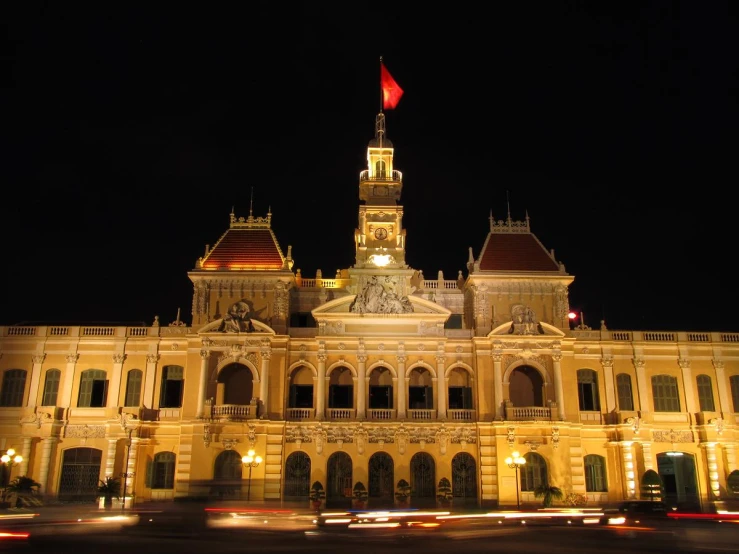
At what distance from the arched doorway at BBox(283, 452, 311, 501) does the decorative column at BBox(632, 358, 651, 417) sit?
22.7 meters

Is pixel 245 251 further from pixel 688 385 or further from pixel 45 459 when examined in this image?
pixel 688 385

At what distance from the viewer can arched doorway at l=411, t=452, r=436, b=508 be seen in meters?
44.8

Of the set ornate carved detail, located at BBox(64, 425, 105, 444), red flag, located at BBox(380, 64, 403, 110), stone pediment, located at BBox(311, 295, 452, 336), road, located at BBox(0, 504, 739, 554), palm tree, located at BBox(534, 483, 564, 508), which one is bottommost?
road, located at BBox(0, 504, 739, 554)

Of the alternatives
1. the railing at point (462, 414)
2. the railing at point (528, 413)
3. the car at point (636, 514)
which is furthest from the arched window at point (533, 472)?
the car at point (636, 514)

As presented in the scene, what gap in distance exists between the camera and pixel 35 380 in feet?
156

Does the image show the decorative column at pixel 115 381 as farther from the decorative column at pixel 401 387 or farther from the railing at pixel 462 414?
the railing at pixel 462 414

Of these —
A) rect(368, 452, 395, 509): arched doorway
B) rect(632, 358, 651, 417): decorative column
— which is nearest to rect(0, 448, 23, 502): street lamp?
rect(368, 452, 395, 509): arched doorway

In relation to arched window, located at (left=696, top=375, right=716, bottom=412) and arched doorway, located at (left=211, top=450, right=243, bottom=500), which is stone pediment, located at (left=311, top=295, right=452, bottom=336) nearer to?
arched doorway, located at (left=211, top=450, right=243, bottom=500)

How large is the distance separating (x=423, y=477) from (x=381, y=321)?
34.1 feet

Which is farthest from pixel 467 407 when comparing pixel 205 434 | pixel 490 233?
pixel 205 434

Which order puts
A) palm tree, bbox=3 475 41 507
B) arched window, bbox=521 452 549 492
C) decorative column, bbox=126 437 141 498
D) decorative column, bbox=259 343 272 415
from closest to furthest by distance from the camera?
palm tree, bbox=3 475 41 507
decorative column, bbox=126 437 141 498
arched window, bbox=521 452 549 492
decorative column, bbox=259 343 272 415

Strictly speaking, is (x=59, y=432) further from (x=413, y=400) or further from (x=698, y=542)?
(x=698, y=542)

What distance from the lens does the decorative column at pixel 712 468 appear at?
45.9 meters

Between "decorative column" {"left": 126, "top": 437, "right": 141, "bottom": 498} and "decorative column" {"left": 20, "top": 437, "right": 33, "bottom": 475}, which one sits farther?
"decorative column" {"left": 20, "top": 437, "right": 33, "bottom": 475}
